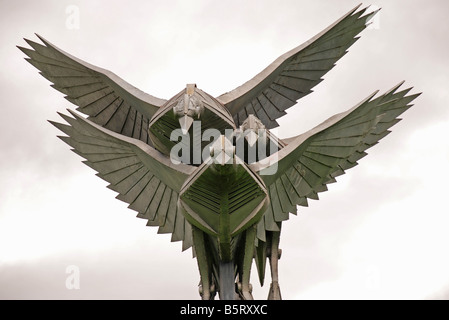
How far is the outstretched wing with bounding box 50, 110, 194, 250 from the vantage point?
17969mm

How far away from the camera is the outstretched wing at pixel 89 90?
19.4 m

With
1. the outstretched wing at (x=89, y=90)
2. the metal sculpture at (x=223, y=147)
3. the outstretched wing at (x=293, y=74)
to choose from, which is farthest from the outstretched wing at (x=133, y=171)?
the outstretched wing at (x=293, y=74)

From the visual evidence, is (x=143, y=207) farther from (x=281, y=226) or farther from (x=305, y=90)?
(x=305, y=90)

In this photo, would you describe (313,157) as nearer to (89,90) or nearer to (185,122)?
(185,122)

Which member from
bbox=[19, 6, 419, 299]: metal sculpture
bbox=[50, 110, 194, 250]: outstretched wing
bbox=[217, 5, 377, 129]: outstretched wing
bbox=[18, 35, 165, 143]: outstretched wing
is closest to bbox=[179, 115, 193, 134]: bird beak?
bbox=[19, 6, 419, 299]: metal sculpture

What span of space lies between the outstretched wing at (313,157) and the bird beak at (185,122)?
1.23 meters

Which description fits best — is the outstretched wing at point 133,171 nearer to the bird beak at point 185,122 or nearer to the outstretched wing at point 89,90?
the bird beak at point 185,122

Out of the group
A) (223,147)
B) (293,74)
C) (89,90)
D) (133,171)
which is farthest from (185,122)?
(293,74)

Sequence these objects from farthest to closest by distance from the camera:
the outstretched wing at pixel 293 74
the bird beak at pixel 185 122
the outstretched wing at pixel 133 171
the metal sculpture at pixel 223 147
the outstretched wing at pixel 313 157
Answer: the outstretched wing at pixel 293 74
the outstretched wing at pixel 133 171
the outstretched wing at pixel 313 157
the bird beak at pixel 185 122
the metal sculpture at pixel 223 147

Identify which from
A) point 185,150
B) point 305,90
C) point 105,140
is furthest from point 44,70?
point 305,90

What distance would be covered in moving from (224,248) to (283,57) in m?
3.99

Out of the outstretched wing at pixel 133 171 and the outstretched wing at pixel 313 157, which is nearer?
the outstretched wing at pixel 313 157

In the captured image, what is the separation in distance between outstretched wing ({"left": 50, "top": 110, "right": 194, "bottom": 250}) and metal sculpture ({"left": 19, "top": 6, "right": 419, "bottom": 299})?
0.06ft

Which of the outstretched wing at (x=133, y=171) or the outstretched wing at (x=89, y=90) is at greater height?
the outstretched wing at (x=89, y=90)
